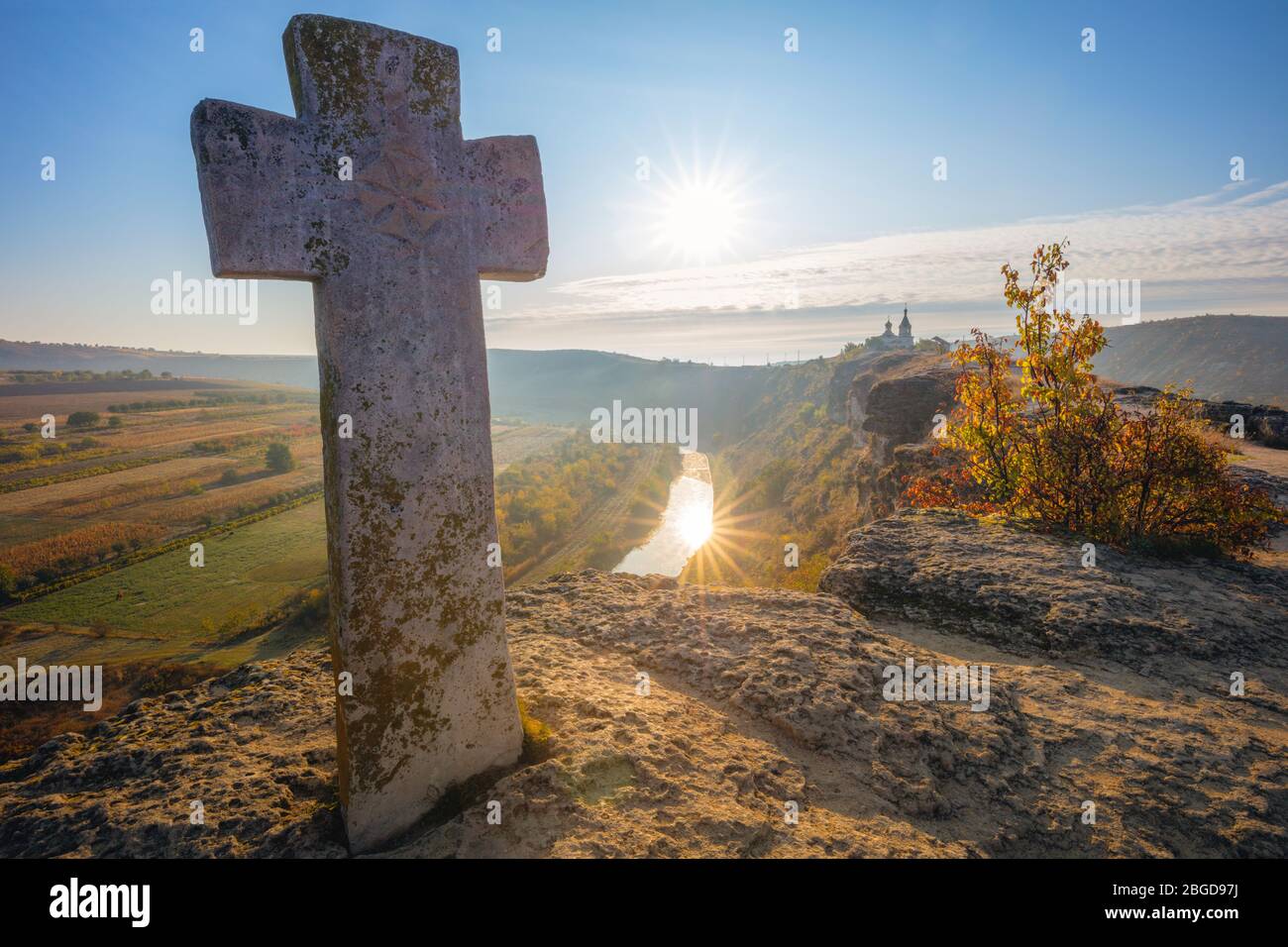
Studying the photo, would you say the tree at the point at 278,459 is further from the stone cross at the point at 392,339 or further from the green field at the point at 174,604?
the stone cross at the point at 392,339

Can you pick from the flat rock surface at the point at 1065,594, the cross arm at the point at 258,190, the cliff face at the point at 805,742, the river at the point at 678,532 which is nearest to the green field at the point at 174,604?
the river at the point at 678,532

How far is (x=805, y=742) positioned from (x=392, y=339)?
10.7 feet

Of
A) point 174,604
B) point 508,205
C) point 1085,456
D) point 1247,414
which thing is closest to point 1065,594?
point 1085,456

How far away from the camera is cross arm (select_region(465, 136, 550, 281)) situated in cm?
305

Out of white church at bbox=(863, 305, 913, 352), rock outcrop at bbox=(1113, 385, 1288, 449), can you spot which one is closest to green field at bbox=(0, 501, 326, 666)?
rock outcrop at bbox=(1113, 385, 1288, 449)

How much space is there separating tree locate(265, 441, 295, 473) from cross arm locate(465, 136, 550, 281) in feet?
223

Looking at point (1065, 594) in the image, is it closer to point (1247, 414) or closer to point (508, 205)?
point (508, 205)

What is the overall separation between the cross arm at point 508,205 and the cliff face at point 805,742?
269 centimetres

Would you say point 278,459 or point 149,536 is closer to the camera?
point 149,536

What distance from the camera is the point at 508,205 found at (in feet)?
10.2

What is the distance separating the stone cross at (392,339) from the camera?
2613 millimetres

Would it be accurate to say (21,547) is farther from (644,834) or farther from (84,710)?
(644,834)
